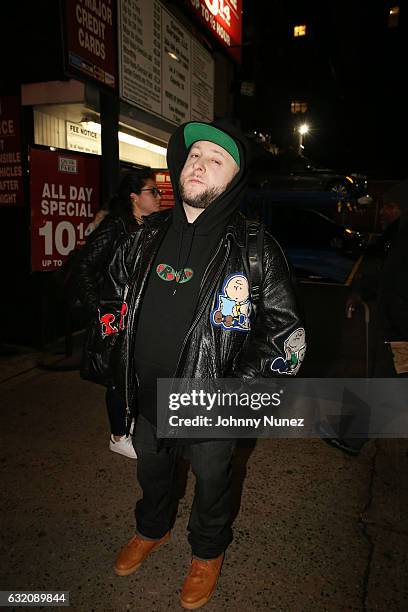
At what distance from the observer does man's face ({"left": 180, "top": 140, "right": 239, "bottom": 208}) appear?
6.52 ft

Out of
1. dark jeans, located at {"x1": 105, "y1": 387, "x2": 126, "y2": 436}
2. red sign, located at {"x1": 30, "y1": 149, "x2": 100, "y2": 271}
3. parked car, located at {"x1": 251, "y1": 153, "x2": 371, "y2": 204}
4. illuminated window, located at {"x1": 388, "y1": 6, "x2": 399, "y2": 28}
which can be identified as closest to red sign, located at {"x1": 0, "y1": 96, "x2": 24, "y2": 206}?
red sign, located at {"x1": 30, "y1": 149, "x2": 100, "y2": 271}

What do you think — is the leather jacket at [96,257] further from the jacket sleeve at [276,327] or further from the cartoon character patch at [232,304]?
the jacket sleeve at [276,327]

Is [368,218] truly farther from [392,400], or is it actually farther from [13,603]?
[13,603]

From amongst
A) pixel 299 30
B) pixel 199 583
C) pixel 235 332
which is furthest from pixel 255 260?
pixel 299 30

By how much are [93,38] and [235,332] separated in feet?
14.6

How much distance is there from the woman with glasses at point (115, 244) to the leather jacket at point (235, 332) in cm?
62

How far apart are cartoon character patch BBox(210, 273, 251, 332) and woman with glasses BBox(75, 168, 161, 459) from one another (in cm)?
90

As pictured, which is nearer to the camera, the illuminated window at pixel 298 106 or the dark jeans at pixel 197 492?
the dark jeans at pixel 197 492

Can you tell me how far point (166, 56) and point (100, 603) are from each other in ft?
22.9

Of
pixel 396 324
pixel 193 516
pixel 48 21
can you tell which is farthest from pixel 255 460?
pixel 48 21

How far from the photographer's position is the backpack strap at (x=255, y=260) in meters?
1.93

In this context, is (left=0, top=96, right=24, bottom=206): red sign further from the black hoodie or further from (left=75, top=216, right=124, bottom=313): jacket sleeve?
the black hoodie

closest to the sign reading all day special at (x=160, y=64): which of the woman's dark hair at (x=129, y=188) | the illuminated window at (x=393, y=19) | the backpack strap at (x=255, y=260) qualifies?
the woman's dark hair at (x=129, y=188)

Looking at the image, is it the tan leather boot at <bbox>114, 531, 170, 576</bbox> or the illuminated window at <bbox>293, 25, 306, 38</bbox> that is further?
the illuminated window at <bbox>293, 25, 306, 38</bbox>
